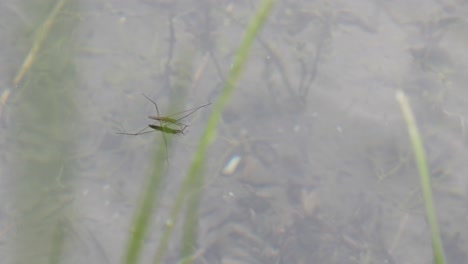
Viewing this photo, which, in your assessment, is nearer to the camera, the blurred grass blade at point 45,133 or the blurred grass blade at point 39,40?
the blurred grass blade at point 45,133

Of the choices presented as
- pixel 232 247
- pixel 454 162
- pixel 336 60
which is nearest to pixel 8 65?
pixel 232 247

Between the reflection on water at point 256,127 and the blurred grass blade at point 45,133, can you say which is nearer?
the blurred grass blade at point 45,133

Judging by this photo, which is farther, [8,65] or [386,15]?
[386,15]

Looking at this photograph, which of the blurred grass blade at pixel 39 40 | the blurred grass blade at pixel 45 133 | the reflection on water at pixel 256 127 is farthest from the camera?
the blurred grass blade at pixel 39 40

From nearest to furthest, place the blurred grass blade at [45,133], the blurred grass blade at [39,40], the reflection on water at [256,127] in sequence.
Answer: the blurred grass blade at [45,133] → the reflection on water at [256,127] → the blurred grass blade at [39,40]

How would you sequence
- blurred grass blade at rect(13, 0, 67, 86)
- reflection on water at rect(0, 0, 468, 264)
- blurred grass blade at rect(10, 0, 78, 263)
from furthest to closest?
blurred grass blade at rect(13, 0, 67, 86)
reflection on water at rect(0, 0, 468, 264)
blurred grass blade at rect(10, 0, 78, 263)

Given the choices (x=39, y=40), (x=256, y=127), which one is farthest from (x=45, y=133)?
(x=256, y=127)

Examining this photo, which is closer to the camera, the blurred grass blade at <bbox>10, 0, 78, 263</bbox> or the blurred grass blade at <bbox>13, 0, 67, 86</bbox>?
the blurred grass blade at <bbox>10, 0, 78, 263</bbox>

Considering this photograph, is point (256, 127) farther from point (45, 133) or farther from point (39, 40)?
point (39, 40)

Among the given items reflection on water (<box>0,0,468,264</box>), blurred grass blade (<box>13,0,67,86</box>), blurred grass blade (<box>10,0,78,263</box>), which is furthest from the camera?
blurred grass blade (<box>13,0,67,86</box>)

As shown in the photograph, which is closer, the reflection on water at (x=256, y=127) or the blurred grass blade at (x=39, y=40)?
the reflection on water at (x=256, y=127)

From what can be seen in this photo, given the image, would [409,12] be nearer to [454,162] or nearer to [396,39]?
[396,39]
